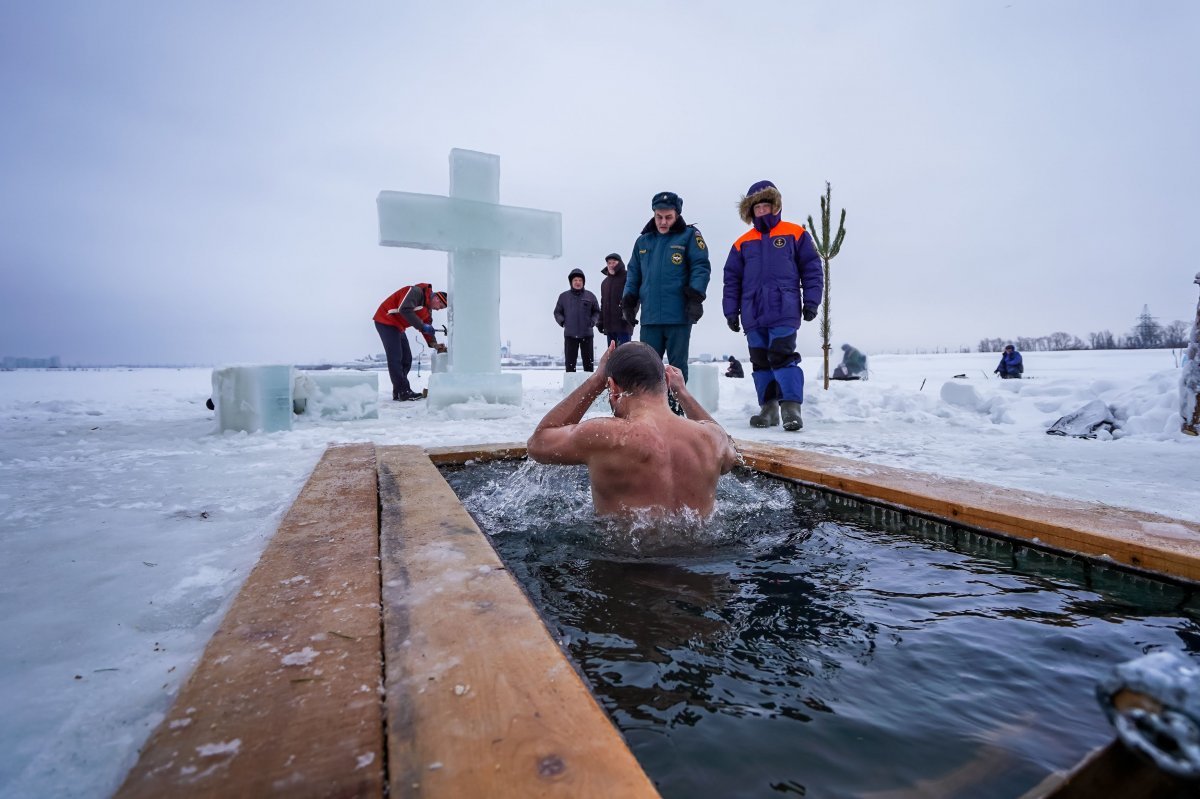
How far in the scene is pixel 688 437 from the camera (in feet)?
7.14

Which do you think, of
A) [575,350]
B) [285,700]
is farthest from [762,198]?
[285,700]

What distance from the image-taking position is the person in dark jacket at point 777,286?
212 inches

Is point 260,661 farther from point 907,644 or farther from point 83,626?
point 907,644

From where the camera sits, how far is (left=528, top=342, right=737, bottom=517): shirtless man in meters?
2.12

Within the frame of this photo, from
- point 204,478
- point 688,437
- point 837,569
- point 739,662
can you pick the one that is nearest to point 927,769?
point 739,662

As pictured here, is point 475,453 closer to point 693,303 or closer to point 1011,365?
point 693,303

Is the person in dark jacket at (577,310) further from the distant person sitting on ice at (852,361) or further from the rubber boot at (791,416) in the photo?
the distant person sitting on ice at (852,361)

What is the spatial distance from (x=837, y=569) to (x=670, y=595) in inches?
25.3

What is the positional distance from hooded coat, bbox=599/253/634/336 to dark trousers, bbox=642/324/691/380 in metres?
3.24

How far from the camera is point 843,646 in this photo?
1.35 meters

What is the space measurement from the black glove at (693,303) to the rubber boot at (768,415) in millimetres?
1302

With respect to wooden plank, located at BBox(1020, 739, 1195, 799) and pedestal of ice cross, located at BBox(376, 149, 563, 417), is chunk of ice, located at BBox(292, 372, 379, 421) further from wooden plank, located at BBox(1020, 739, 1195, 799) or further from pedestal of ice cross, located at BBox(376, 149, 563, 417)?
wooden plank, located at BBox(1020, 739, 1195, 799)

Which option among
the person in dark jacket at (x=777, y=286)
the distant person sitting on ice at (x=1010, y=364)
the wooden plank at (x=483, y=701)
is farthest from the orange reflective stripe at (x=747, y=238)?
the distant person sitting on ice at (x=1010, y=364)

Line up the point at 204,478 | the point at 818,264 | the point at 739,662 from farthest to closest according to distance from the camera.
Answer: the point at 818,264
the point at 204,478
the point at 739,662
